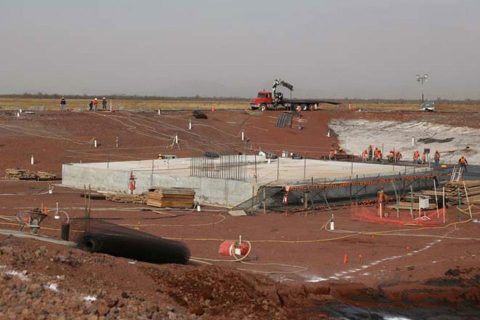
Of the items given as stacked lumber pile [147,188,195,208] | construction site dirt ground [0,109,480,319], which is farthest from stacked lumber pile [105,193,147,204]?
stacked lumber pile [147,188,195,208]

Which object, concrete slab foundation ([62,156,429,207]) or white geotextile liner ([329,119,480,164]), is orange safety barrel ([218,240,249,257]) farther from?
white geotextile liner ([329,119,480,164])

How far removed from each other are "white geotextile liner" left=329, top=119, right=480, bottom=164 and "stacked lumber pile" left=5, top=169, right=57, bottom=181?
2503 cm

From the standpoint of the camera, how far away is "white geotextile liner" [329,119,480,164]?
168 ft

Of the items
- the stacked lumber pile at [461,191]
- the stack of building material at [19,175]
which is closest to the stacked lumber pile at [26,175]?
the stack of building material at [19,175]

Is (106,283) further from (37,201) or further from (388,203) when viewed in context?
(388,203)

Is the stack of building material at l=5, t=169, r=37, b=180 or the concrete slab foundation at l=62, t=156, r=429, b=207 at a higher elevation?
the concrete slab foundation at l=62, t=156, r=429, b=207

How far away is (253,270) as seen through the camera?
633 inches

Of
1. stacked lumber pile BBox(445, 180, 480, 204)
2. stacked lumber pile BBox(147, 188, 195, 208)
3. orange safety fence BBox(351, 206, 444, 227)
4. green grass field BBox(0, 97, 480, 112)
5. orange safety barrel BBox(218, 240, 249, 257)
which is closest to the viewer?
orange safety barrel BBox(218, 240, 249, 257)

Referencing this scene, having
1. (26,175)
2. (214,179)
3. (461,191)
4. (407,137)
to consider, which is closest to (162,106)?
(407,137)

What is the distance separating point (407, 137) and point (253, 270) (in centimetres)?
4363

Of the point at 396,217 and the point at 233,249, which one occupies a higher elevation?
the point at 233,249

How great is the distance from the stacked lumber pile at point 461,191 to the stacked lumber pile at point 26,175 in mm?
20278

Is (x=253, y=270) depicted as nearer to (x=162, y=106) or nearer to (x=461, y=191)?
(x=461, y=191)

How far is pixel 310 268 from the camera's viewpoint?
55.2 feet
